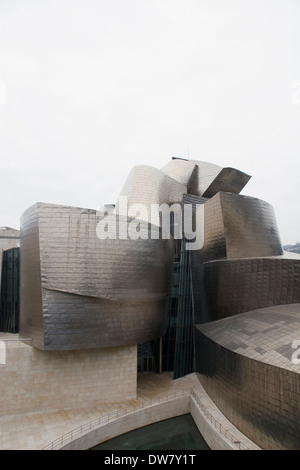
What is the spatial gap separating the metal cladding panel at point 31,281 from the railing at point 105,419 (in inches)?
143

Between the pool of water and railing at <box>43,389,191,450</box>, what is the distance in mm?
824

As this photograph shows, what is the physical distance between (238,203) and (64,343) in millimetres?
12061

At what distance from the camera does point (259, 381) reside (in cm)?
1052

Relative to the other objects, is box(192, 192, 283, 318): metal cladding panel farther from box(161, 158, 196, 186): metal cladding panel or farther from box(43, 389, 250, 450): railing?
box(161, 158, 196, 186): metal cladding panel

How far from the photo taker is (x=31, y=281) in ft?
44.9

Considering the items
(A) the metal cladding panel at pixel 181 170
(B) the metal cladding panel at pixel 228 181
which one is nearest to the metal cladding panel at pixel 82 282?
(B) the metal cladding panel at pixel 228 181

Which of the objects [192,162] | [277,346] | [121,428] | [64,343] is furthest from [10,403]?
[192,162]

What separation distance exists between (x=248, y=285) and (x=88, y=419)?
9.62 metres

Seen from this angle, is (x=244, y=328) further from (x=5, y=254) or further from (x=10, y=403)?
(x=5, y=254)

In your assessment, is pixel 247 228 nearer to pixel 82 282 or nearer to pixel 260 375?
pixel 260 375

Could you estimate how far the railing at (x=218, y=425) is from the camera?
34.6 ft

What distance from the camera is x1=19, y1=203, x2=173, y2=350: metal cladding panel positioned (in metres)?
12.8

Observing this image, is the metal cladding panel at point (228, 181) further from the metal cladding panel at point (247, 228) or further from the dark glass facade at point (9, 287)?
the dark glass facade at point (9, 287)
